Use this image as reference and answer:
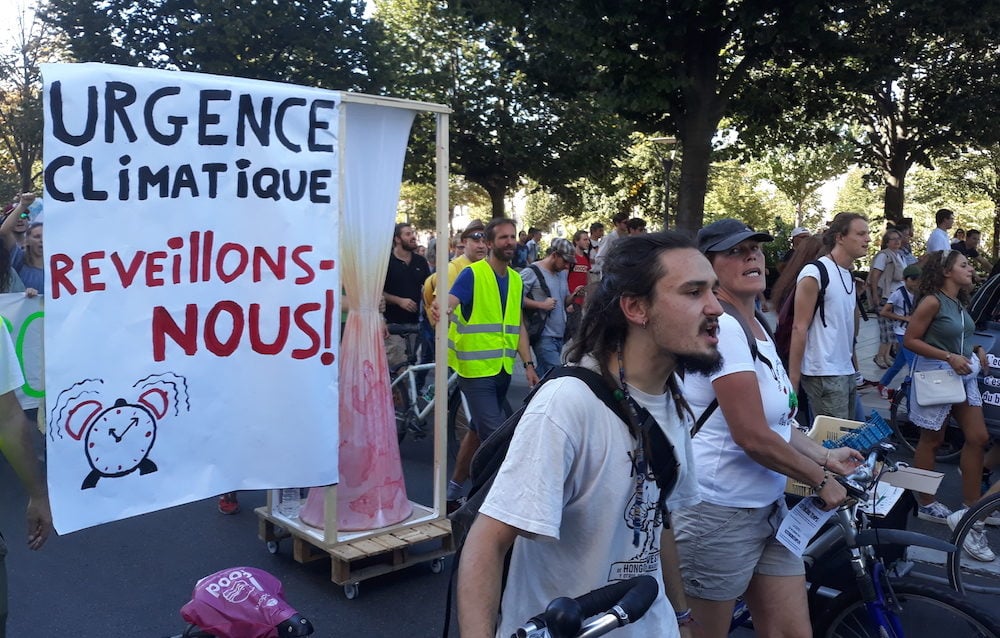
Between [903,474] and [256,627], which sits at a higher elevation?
[903,474]

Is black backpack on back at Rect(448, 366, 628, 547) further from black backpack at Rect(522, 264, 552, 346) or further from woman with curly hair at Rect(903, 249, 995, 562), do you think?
black backpack at Rect(522, 264, 552, 346)

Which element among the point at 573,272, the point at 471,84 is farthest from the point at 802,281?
the point at 471,84

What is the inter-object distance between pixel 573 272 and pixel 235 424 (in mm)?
9001

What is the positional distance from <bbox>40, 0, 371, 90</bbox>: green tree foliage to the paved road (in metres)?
17.4

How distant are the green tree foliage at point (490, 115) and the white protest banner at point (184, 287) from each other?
2501cm

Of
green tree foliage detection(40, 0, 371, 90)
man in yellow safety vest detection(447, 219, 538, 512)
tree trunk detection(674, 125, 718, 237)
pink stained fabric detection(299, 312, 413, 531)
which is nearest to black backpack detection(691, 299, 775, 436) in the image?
pink stained fabric detection(299, 312, 413, 531)

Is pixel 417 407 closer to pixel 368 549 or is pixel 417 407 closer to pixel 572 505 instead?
pixel 368 549

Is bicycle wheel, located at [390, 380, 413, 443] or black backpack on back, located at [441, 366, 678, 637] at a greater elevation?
black backpack on back, located at [441, 366, 678, 637]

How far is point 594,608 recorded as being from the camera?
5.61 feet

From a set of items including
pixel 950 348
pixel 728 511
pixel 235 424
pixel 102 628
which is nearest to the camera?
pixel 728 511

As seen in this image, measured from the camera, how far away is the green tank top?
233 inches

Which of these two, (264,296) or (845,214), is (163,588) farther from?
(845,214)

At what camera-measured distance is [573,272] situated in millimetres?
12391

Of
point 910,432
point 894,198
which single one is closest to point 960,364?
point 910,432
